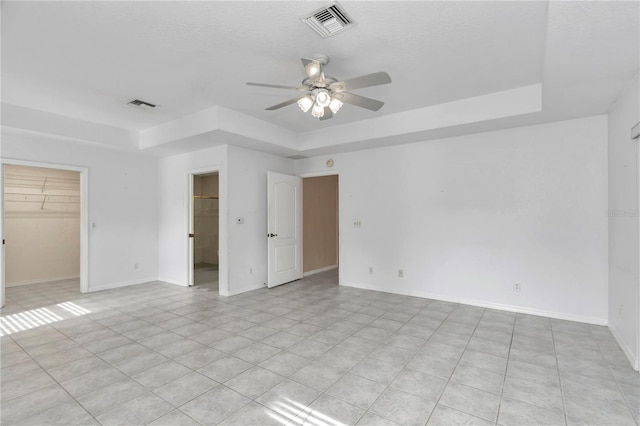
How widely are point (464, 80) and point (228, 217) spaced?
12.3 ft

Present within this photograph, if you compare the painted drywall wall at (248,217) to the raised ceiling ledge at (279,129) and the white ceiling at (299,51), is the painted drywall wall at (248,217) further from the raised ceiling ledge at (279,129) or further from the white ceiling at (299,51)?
the white ceiling at (299,51)

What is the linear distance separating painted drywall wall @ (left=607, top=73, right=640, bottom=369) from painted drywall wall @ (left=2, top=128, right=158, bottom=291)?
6859 millimetres

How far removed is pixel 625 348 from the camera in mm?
2822

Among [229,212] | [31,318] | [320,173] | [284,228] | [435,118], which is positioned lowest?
[31,318]

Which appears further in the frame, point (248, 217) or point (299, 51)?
point (248, 217)

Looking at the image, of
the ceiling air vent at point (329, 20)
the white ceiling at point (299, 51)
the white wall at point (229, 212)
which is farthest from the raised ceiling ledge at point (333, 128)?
the ceiling air vent at point (329, 20)

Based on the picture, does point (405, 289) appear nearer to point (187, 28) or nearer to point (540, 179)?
point (540, 179)

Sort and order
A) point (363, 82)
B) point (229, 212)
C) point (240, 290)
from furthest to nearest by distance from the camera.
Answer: point (240, 290), point (229, 212), point (363, 82)

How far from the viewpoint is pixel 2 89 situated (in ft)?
11.8

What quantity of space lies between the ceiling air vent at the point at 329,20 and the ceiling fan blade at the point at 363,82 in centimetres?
38

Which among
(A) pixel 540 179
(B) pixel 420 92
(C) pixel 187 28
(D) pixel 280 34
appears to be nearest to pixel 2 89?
(C) pixel 187 28


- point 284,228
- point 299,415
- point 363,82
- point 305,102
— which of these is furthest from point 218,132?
point 299,415

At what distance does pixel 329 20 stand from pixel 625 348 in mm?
3848

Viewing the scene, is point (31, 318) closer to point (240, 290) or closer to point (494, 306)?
point (240, 290)
